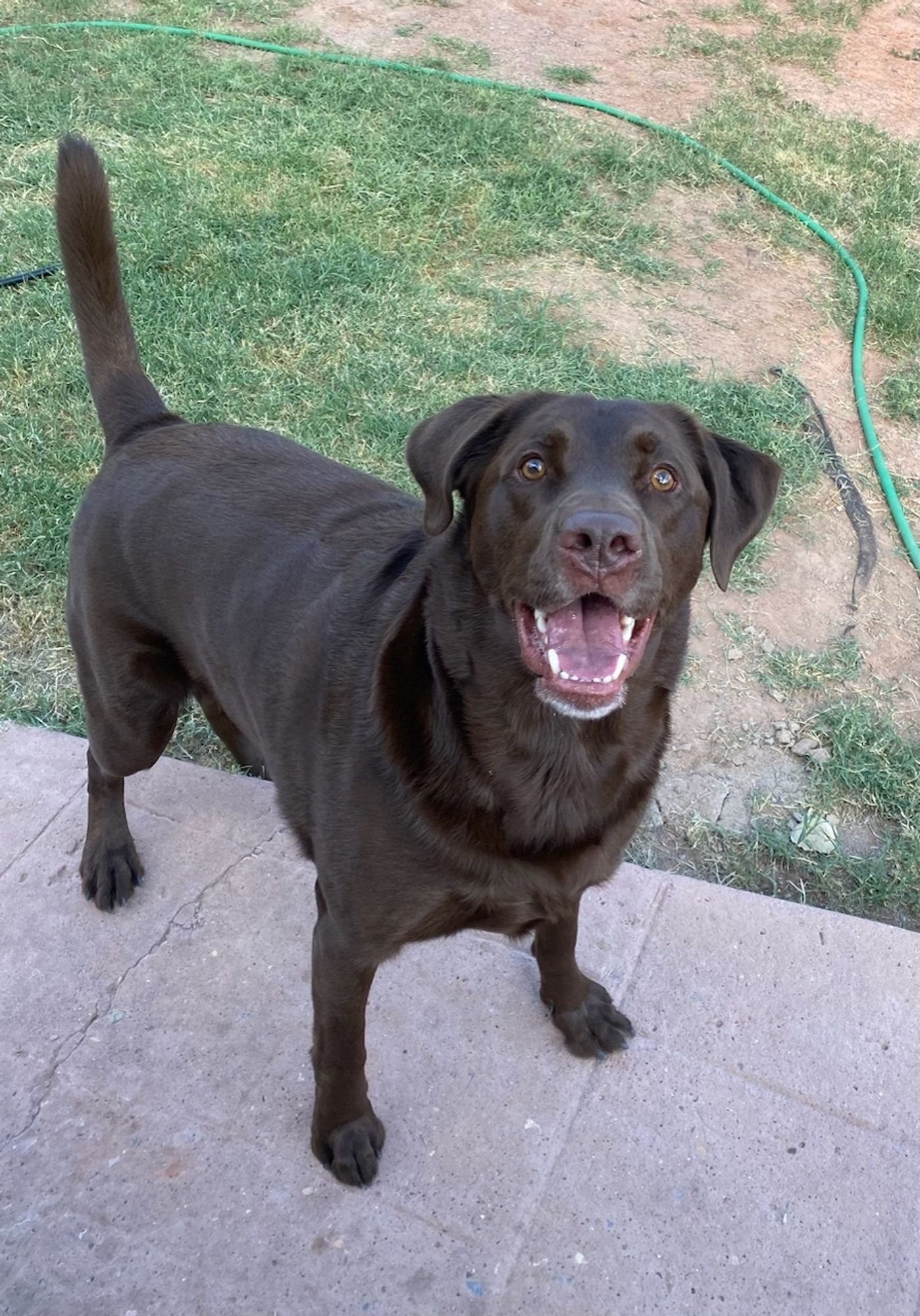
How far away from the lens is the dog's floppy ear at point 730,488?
1.87m

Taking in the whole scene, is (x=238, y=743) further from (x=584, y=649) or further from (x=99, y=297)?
(x=584, y=649)

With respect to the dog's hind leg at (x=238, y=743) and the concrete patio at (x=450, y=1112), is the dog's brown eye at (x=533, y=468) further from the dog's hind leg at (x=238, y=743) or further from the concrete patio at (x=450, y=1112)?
the dog's hind leg at (x=238, y=743)

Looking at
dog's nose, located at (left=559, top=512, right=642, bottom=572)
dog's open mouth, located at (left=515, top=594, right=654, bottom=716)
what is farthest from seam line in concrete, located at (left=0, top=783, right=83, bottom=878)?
dog's nose, located at (left=559, top=512, right=642, bottom=572)

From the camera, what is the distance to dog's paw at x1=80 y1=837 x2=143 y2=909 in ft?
8.03

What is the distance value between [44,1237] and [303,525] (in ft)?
4.73

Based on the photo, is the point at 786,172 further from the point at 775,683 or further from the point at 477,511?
the point at 477,511

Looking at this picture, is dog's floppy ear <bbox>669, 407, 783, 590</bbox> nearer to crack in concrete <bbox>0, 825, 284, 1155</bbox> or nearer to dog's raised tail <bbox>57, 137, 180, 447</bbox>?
dog's raised tail <bbox>57, 137, 180, 447</bbox>

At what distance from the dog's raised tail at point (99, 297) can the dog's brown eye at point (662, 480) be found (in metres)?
1.19

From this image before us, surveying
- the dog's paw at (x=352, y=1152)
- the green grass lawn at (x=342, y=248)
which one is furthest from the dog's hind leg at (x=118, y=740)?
the dog's paw at (x=352, y=1152)

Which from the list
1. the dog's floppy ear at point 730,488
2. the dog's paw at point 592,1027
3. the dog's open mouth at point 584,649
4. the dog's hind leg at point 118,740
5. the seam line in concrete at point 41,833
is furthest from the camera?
the seam line in concrete at point 41,833

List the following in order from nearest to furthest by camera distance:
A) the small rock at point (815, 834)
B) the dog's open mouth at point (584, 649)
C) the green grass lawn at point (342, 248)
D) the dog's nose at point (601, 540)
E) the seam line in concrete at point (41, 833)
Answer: the dog's nose at point (601, 540) → the dog's open mouth at point (584, 649) → the seam line in concrete at point (41, 833) → the small rock at point (815, 834) → the green grass lawn at point (342, 248)

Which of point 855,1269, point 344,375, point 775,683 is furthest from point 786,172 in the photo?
point 855,1269

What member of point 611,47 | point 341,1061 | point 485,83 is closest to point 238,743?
point 341,1061

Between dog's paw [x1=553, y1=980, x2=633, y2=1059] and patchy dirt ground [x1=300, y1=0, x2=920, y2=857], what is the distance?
0.69 m
